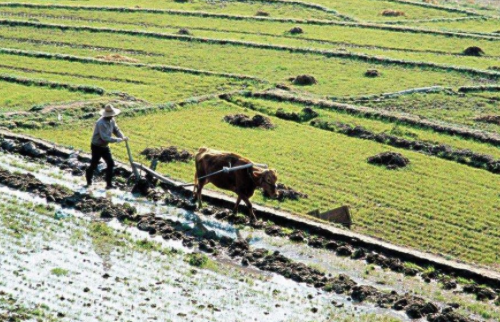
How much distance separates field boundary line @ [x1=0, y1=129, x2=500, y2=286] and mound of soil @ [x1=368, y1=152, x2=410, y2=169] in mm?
6097

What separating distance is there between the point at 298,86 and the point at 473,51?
14.1m

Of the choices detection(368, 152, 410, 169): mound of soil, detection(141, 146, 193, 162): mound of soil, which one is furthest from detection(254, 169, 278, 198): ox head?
detection(368, 152, 410, 169): mound of soil

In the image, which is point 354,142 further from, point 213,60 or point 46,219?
point 213,60

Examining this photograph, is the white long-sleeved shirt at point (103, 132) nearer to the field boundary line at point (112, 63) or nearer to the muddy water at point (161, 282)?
the muddy water at point (161, 282)

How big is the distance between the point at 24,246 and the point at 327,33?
119ft

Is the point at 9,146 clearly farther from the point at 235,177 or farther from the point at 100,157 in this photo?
the point at 235,177

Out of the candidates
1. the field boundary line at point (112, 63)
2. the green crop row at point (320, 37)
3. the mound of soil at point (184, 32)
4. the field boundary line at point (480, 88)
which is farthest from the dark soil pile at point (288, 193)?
the mound of soil at point (184, 32)

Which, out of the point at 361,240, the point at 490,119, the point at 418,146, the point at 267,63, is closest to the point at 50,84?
the point at 267,63

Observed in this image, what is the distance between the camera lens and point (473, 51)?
1893 inches

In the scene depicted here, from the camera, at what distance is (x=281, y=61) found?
43875 mm

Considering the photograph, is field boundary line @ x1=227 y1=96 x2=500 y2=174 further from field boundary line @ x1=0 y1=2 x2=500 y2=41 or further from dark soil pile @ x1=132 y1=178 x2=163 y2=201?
field boundary line @ x1=0 y1=2 x2=500 y2=41

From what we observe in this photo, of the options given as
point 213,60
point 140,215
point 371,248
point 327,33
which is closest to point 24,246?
point 140,215

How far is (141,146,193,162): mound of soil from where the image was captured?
2628 centimetres

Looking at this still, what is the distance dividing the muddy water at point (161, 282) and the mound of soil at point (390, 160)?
7.43 meters
